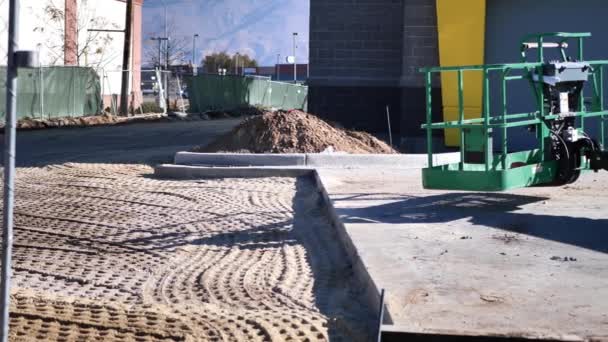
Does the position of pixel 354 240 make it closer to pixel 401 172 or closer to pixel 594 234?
pixel 594 234

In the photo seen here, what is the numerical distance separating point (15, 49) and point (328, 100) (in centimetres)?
1894

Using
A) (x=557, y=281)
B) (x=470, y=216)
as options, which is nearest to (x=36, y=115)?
(x=470, y=216)

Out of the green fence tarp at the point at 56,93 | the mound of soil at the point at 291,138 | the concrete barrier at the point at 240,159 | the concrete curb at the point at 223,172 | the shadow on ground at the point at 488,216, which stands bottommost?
the shadow on ground at the point at 488,216

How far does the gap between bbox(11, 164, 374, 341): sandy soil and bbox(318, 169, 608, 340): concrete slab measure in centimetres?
42

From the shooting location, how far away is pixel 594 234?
9906mm

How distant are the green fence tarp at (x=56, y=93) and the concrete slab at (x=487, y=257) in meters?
23.0

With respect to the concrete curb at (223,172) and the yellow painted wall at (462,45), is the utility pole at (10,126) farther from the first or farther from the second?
the yellow painted wall at (462,45)

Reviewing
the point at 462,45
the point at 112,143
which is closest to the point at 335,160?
the point at 462,45

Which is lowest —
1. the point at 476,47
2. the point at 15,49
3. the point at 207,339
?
the point at 207,339

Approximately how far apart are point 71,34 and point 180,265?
4063cm

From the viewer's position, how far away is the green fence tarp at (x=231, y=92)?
46481mm

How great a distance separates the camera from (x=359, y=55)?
2297 cm

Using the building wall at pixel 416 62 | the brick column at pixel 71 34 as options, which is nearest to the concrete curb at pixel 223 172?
the building wall at pixel 416 62

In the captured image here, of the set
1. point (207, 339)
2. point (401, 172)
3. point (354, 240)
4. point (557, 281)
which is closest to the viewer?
point (207, 339)
